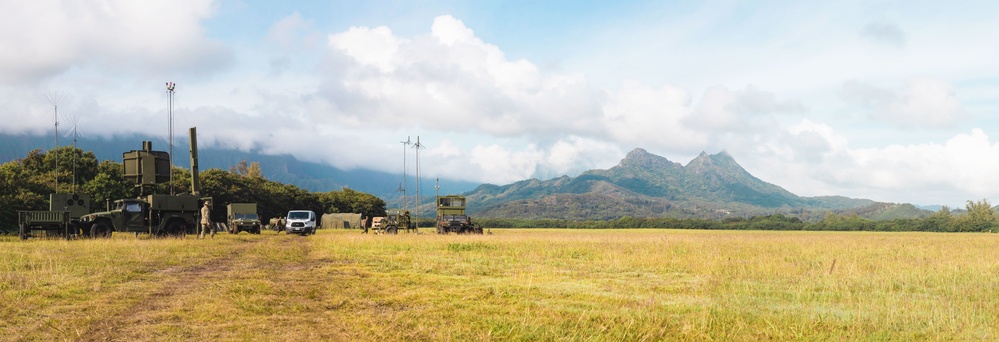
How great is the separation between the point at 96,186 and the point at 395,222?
130 feet

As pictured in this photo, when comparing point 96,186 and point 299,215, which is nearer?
point 299,215

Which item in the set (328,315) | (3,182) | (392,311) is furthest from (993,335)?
(3,182)

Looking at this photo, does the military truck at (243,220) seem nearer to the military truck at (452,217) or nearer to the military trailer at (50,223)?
the military truck at (452,217)

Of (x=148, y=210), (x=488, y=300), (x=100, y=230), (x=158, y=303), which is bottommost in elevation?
(x=488, y=300)

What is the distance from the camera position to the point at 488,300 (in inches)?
471

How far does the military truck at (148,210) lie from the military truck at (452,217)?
18875mm

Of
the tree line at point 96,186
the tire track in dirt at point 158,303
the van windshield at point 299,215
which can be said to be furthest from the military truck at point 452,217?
the tire track in dirt at point 158,303

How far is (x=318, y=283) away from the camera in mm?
14711

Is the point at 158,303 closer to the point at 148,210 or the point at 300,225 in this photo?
the point at 148,210

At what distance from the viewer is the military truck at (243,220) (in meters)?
51.4

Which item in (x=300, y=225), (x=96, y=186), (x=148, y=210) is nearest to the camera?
(x=148, y=210)

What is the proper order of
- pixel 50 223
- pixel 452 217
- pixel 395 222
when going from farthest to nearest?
pixel 395 222 → pixel 452 217 → pixel 50 223

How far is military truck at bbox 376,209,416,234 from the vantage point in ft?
174

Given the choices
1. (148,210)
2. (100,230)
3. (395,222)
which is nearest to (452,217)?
(395,222)
